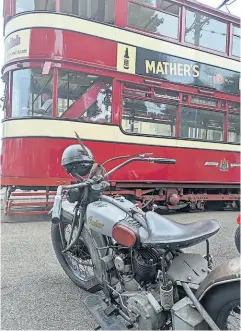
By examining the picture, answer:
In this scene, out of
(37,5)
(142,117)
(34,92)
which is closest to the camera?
(34,92)

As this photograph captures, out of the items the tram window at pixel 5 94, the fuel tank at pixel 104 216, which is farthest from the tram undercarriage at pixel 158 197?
the fuel tank at pixel 104 216

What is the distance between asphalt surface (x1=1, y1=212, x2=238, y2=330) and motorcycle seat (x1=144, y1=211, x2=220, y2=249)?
0.97 m

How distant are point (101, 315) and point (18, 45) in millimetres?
4854

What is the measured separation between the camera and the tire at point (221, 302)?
1.65m

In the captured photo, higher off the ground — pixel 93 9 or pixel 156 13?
pixel 156 13

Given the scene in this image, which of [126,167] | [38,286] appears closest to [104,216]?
[38,286]

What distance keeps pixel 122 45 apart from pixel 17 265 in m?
4.30

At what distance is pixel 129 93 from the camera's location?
6.03 m

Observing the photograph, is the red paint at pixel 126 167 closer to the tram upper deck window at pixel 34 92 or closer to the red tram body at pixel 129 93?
the red tram body at pixel 129 93

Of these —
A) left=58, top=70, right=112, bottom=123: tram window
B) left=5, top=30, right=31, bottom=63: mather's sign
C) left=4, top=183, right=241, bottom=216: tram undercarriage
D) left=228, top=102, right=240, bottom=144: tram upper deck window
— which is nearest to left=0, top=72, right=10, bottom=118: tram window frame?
left=5, top=30, right=31, bottom=63: mather's sign

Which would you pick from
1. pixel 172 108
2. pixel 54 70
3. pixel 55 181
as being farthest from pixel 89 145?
pixel 172 108

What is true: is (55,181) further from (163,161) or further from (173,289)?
(173,289)

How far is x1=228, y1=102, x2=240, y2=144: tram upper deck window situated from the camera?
23.7 ft

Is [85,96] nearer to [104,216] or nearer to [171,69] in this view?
[171,69]
